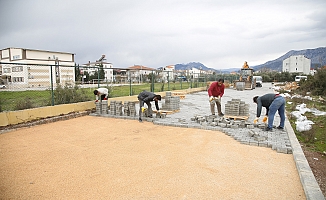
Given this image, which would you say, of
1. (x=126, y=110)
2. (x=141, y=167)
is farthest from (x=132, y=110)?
(x=141, y=167)

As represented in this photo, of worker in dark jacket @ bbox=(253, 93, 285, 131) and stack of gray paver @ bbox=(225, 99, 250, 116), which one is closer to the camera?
worker in dark jacket @ bbox=(253, 93, 285, 131)

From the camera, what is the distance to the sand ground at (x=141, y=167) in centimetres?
327

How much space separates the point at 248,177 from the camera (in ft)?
12.4

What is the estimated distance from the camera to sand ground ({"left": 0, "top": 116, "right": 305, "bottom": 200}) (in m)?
3.27

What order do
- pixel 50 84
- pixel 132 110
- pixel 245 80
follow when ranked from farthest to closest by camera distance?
pixel 245 80 < pixel 132 110 < pixel 50 84

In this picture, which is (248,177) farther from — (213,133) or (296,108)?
(296,108)

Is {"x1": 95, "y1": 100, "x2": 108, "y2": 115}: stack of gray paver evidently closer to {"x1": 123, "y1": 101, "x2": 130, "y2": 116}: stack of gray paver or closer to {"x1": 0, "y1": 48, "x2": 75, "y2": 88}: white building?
{"x1": 123, "y1": 101, "x2": 130, "y2": 116}: stack of gray paver

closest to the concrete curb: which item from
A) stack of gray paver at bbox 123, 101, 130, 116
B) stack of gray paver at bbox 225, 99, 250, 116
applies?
stack of gray paver at bbox 225, 99, 250, 116

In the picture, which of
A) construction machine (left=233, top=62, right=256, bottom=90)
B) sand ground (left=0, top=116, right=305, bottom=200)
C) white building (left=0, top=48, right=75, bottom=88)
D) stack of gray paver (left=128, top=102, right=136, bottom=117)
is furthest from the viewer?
construction machine (left=233, top=62, right=256, bottom=90)

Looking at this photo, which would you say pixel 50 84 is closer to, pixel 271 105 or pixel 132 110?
pixel 132 110

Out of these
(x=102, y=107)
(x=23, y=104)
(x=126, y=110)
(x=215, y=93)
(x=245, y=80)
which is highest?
(x=245, y=80)

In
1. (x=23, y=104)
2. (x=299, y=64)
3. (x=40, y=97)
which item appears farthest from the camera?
(x=299, y=64)

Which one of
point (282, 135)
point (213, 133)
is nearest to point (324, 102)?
point (282, 135)

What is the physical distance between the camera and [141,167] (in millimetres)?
4168
